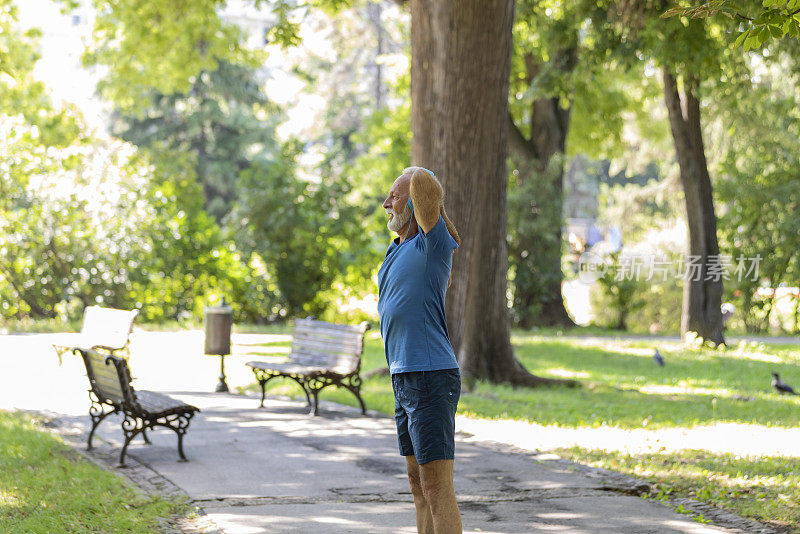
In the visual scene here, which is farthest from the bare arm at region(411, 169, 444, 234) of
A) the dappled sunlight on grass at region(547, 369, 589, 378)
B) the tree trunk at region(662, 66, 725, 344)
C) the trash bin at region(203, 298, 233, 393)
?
the tree trunk at region(662, 66, 725, 344)

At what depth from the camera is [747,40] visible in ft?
16.6

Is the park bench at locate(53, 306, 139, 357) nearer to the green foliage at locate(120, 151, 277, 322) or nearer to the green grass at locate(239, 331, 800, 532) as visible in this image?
the green grass at locate(239, 331, 800, 532)

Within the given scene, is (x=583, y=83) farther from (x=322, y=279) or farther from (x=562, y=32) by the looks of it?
(x=322, y=279)

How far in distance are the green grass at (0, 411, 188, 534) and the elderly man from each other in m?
2.19

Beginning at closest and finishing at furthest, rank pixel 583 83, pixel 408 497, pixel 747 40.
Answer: pixel 747 40 < pixel 408 497 < pixel 583 83

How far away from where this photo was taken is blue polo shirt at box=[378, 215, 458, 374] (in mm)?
4676

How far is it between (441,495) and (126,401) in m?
4.06

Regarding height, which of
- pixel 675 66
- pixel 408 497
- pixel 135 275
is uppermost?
pixel 675 66

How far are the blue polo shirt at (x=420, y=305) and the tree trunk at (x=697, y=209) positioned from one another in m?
14.2

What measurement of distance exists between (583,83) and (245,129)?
22.9 meters

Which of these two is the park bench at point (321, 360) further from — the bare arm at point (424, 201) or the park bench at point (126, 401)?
the bare arm at point (424, 201)

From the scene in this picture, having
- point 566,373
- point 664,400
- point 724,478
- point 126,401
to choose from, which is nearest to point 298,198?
point 566,373

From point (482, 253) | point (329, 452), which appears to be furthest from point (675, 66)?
point (329, 452)

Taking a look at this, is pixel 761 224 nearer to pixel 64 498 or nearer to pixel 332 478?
pixel 332 478
